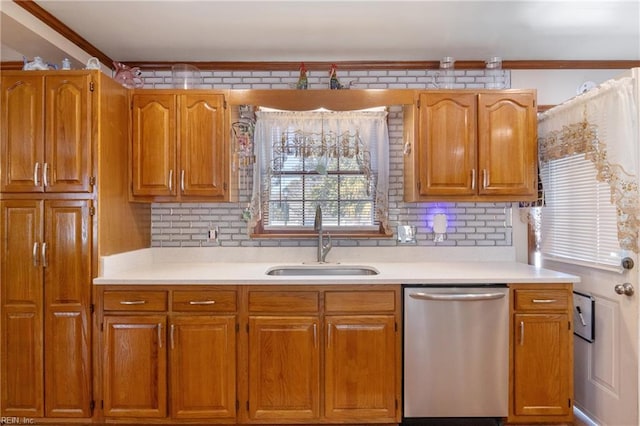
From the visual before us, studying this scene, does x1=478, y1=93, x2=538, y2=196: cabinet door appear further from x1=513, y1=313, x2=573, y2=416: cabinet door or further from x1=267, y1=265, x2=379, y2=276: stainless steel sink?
x1=267, y1=265, x2=379, y2=276: stainless steel sink

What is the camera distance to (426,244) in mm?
3049

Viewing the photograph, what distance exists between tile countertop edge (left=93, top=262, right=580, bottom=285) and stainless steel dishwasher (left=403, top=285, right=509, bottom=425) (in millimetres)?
101

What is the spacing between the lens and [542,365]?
2.28 meters

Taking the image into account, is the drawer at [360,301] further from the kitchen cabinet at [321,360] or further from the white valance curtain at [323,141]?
the white valance curtain at [323,141]

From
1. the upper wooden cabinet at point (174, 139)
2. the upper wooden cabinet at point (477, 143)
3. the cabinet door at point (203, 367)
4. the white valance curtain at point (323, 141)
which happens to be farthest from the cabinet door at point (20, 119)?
the upper wooden cabinet at point (477, 143)

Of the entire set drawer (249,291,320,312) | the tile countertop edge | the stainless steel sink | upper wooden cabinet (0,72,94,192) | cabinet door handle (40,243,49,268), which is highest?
upper wooden cabinet (0,72,94,192)

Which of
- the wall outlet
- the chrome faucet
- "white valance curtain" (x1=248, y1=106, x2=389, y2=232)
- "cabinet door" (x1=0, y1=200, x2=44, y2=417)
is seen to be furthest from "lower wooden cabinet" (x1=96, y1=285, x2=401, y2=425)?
"white valance curtain" (x1=248, y1=106, x2=389, y2=232)

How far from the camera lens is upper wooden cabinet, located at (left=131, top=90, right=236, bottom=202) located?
267 centimetres

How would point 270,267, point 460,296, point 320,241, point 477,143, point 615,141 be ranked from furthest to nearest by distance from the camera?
point 320,241
point 270,267
point 477,143
point 460,296
point 615,141

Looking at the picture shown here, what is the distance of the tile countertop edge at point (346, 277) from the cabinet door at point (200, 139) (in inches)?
24.1

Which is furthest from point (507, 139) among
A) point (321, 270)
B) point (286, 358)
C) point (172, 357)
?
point (172, 357)

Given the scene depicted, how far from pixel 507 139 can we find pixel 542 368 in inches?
58.6

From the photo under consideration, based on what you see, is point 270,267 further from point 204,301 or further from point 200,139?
point 200,139

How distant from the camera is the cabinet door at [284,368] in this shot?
2273mm
